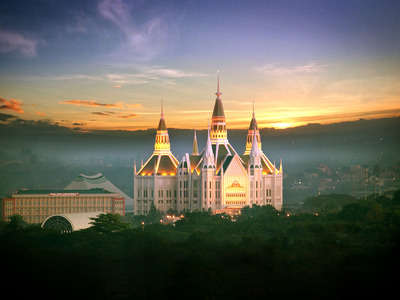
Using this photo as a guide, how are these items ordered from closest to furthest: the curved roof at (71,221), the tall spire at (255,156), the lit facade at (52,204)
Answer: the curved roof at (71,221) → the tall spire at (255,156) → the lit facade at (52,204)

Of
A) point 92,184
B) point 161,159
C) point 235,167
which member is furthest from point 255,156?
point 92,184

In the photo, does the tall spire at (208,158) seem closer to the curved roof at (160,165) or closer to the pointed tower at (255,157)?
the curved roof at (160,165)

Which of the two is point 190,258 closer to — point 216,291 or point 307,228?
point 216,291

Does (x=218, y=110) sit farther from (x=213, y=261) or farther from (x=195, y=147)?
(x=213, y=261)

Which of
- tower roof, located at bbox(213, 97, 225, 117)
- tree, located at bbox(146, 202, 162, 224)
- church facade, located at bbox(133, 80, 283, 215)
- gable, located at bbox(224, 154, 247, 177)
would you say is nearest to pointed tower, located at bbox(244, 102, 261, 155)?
church facade, located at bbox(133, 80, 283, 215)

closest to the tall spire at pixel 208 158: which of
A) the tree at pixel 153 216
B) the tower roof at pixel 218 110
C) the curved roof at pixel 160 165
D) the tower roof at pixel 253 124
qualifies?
the curved roof at pixel 160 165

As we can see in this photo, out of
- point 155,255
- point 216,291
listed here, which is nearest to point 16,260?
point 155,255

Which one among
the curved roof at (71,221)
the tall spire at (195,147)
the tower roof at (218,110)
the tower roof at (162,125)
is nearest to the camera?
the curved roof at (71,221)
